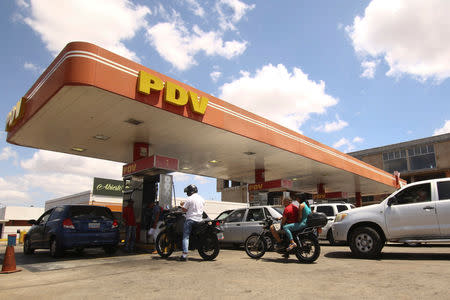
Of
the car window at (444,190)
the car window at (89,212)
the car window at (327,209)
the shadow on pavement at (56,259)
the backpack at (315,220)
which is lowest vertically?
the shadow on pavement at (56,259)

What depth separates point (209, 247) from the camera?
788 cm

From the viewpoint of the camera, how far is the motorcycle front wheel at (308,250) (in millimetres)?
7277

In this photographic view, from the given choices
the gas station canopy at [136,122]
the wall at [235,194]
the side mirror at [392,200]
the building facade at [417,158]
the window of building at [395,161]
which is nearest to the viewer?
the side mirror at [392,200]

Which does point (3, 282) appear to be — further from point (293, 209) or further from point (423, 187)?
point (423, 187)

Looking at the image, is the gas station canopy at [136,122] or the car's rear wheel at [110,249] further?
the car's rear wheel at [110,249]

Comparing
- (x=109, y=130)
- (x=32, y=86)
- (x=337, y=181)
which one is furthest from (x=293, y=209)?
(x=337, y=181)

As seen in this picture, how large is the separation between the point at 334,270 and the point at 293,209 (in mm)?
1973

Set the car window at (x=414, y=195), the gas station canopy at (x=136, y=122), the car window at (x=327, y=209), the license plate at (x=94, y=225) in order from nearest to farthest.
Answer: the car window at (x=414, y=195) < the gas station canopy at (x=136, y=122) < the license plate at (x=94, y=225) < the car window at (x=327, y=209)

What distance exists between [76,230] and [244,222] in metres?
5.49

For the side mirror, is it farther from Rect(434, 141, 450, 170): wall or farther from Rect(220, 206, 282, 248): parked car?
Rect(434, 141, 450, 170): wall

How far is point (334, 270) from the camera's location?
20.2ft

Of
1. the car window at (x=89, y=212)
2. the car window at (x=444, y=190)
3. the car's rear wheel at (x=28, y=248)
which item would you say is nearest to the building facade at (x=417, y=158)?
the car window at (x=444, y=190)

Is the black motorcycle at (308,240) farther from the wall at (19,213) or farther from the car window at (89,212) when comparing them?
the wall at (19,213)

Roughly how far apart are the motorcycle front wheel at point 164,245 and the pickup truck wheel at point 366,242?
15.4ft
